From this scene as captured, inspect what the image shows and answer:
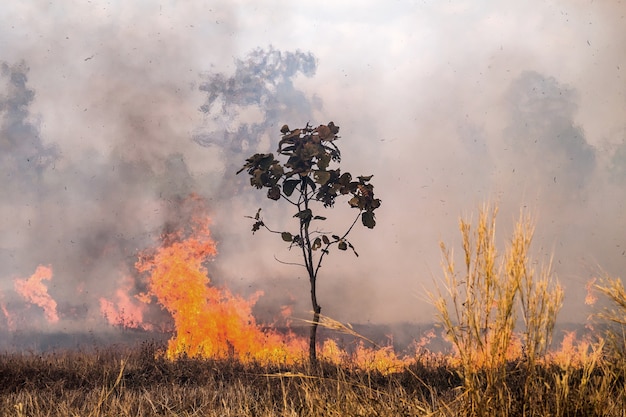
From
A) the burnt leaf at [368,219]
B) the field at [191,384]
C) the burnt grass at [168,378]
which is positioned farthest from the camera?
the burnt leaf at [368,219]

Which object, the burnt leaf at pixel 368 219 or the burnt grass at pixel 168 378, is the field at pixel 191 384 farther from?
the burnt leaf at pixel 368 219

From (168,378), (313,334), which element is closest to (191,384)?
(168,378)

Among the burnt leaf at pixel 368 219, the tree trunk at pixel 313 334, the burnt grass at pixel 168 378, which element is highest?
the burnt leaf at pixel 368 219

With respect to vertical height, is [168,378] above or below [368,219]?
below

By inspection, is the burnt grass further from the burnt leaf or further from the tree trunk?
the burnt leaf

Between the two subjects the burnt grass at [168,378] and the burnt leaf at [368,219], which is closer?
the burnt grass at [168,378]

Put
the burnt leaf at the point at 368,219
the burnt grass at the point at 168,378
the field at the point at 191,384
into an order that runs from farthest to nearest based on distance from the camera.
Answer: the burnt leaf at the point at 368,219, the burnt grass at the point at 168,378, the field at the point at 191,384

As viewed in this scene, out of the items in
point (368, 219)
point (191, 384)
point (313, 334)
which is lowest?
point (191, 384)

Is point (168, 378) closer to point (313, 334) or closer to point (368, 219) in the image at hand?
point (313, 334)

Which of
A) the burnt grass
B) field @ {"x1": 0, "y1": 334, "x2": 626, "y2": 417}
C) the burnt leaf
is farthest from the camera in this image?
the burnt leaf

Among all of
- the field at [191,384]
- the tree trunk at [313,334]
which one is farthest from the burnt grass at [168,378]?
the tree trunk at [313,334]

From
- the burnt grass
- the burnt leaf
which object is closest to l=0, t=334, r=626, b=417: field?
the burnt grass

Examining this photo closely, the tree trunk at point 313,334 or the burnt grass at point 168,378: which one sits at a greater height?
the tree trunk at point 313,334

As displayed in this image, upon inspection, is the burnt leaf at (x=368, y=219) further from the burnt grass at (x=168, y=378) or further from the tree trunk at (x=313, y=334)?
the burnt grass at (x=168, y=378)
